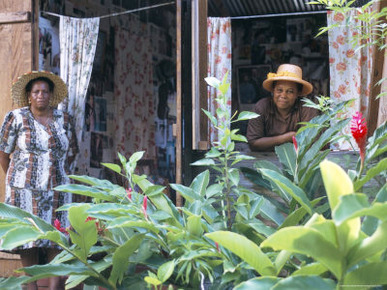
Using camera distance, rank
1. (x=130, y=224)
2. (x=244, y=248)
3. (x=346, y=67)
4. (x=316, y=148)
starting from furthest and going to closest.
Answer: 1. (x=346, y=67)
2. (x=316, y=148)
3. (x=130, y=224)
4. (x=244, y=248)

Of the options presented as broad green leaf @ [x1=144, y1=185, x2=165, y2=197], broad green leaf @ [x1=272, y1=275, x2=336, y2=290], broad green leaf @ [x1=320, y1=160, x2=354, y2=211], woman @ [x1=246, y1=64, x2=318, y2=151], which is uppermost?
woman @ [x1=246, y1=64, x2=318, y2=151]

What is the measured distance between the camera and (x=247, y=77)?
8789 mm

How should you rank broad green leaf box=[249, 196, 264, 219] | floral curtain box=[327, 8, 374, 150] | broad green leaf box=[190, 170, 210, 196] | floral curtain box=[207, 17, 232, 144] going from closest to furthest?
broad green leaf box=[249, 196, 264, 219] → broad green leaf box=[190, 170, 210, 196] → floral curtain box=[327, 8, 374, 150] → floral curtain box=[207, 17, 232, 144]

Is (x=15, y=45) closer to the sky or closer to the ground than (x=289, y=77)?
closer to the sky

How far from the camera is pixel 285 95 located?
16.5ft

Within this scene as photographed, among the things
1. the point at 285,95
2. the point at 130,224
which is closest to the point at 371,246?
the point at 130,224

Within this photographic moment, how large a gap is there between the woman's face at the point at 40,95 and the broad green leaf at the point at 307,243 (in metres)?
4.59

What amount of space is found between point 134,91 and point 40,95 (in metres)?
2.43

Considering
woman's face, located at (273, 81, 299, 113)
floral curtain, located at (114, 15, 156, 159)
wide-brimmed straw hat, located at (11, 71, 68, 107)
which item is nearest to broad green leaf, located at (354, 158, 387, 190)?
woman's face, located at (273, 81, 299, 113)

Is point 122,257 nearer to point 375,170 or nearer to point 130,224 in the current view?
point 130,224

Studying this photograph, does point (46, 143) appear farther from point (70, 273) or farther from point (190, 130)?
point (70, 273)

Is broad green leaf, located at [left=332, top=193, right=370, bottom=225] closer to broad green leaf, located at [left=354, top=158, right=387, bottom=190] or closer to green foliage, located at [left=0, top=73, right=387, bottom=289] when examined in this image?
green foliage, located at [left=0, top=73, right=387, bottom=289]

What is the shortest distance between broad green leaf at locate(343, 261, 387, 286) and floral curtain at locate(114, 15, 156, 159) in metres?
6.49

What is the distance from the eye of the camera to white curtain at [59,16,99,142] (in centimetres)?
637
